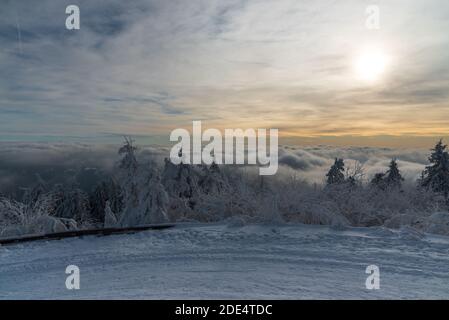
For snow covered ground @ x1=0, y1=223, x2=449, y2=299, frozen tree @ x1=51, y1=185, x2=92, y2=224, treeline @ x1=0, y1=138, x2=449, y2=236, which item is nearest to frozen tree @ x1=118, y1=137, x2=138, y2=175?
treeline @ x1=0, y1=138, x2=449, y2=236

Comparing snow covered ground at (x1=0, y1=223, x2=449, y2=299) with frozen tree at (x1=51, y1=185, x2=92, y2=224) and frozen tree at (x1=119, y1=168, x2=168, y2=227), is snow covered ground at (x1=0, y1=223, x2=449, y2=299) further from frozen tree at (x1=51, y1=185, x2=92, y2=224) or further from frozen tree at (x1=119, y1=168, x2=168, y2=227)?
frozen tree at (x1=51, y1=185, x2=92, y2=224)

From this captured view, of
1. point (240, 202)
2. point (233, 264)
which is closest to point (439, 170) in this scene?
point (240, 202)

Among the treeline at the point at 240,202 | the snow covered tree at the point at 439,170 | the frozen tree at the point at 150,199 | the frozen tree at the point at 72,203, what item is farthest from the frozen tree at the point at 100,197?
the snow covered tree at the point at 439,170

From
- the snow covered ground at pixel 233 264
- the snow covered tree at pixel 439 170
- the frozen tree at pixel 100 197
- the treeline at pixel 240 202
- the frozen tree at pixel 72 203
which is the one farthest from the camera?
the frozen tree at pixel 100 197

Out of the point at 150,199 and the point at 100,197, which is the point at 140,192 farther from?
the point at 100,197

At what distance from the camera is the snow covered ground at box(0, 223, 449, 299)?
5.89 m

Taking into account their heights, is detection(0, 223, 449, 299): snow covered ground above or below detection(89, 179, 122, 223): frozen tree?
above

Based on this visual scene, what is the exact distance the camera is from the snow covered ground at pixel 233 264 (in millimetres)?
5895

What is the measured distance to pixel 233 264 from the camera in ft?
23.8

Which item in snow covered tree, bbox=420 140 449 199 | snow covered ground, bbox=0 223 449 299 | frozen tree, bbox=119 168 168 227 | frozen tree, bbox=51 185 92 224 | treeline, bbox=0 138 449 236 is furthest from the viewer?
frozen tree, bbox=51 185 92 224

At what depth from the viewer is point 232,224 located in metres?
10.8

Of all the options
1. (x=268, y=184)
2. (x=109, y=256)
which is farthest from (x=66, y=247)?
(x=268, y=184)

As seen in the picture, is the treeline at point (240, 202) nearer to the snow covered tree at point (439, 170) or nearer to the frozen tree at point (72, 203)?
the snow covered tree at point (439, 170)
